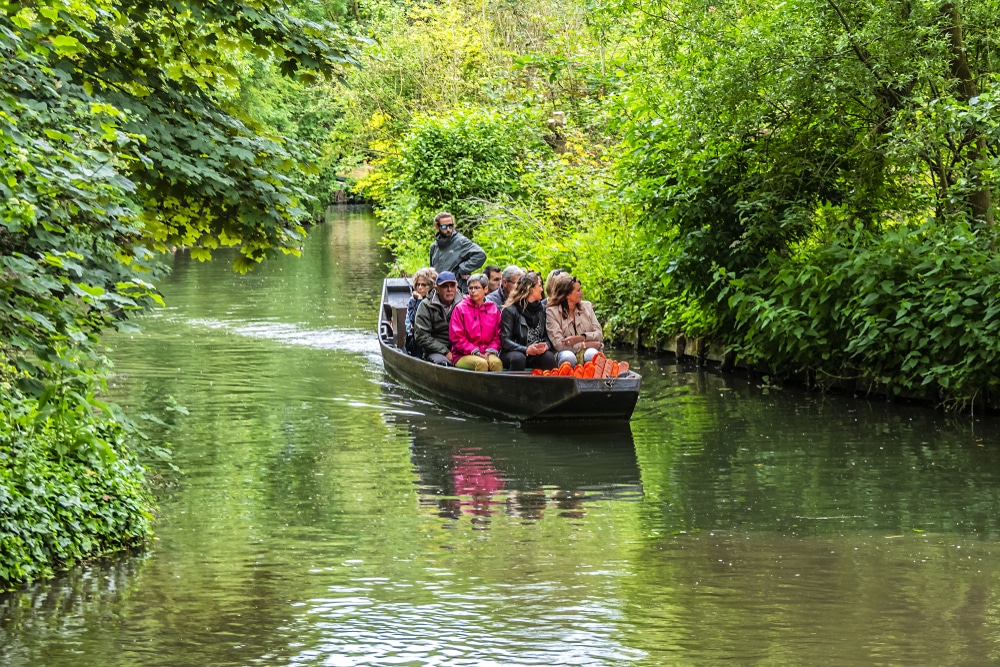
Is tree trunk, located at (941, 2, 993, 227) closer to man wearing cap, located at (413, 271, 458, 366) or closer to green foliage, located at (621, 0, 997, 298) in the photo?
green foliage, located at (621, 0, 997, 298)

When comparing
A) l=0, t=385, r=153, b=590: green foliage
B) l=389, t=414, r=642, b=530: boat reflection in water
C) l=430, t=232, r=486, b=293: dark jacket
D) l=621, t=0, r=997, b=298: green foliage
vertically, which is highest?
l=621, t=0, r=997, b=298: green foliage

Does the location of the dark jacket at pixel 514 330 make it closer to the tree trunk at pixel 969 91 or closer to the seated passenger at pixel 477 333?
the seated passenger at pixel 477 333

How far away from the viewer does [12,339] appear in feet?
21.9

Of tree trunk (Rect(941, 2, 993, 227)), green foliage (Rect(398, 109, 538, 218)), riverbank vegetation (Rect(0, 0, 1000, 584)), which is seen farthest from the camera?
green foliage (Rect(398, 109, 538, 218))

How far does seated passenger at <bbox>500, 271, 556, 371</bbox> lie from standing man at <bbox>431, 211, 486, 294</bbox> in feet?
10.4

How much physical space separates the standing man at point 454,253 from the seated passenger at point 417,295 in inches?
44.5

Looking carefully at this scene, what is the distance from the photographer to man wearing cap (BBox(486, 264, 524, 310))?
1531 cm

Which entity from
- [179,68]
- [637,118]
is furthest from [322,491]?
[637,118]

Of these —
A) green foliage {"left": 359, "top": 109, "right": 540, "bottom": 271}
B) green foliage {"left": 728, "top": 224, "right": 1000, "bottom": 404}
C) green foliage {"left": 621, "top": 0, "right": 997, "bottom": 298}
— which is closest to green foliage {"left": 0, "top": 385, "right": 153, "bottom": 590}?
green foliage {"left": 621, "top": 0, "right": 997, "bottom": 298}

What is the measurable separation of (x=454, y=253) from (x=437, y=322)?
2924 mm

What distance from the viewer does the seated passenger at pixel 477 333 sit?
1530 cm

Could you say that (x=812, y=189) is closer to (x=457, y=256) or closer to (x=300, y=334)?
(x=457, y=256)

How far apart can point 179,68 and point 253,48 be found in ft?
1.60

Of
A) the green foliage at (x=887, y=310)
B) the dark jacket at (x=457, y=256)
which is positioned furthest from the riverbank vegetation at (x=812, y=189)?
the dark jacket at (x=457, y=256)
